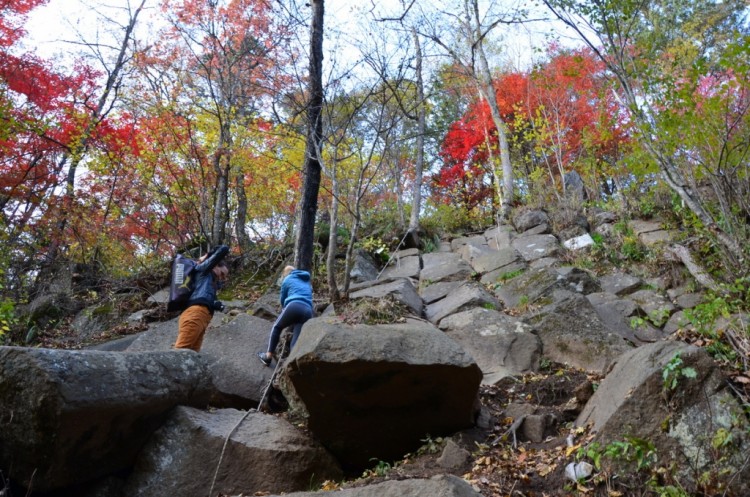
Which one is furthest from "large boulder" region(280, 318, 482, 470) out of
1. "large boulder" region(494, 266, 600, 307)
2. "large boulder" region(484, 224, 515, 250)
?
"large boulder" region(484, 224, 515, 250)

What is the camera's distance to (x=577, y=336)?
690 cm

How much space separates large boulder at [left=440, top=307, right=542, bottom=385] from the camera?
6.75 metres

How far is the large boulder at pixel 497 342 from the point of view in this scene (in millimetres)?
6746

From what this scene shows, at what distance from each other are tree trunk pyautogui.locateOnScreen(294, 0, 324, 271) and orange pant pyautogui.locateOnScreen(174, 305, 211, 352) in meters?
2.15

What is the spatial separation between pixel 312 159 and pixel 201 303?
3.02m

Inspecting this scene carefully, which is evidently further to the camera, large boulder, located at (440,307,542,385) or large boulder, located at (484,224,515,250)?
large boulder, located at (484,224,515,250)

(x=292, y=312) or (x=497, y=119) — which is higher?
(x=497, y=119)

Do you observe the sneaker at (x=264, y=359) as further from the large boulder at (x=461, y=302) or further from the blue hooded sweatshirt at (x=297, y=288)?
the large boulder at (x=461, y=302)

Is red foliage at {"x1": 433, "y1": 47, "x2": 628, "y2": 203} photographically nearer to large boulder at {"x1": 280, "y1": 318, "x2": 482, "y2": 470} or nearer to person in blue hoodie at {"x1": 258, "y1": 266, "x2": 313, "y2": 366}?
person in blue hoodie at {"x1": 258, "y1": 266, "x2": 313, "y2": 366}

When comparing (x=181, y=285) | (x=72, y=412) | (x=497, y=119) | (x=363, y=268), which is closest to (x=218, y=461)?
(x=72, y=412)

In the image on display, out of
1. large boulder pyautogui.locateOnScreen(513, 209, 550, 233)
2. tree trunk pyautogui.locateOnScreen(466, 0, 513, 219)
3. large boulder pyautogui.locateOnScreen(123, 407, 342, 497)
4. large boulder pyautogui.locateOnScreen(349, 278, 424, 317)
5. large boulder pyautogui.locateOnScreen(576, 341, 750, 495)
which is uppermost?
tree trunk pyautogui.locateOnScreen(466, 0, 513, 219)

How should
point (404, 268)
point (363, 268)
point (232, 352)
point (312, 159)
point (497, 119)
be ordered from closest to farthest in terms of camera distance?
1. point (232, 352)
2. point (312, 159)
3. point (363, 268)
4. point (404, 268)
5. point (497, 119)

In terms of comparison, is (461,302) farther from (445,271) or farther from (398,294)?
(445,271)

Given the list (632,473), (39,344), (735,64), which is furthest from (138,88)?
(632,473)
